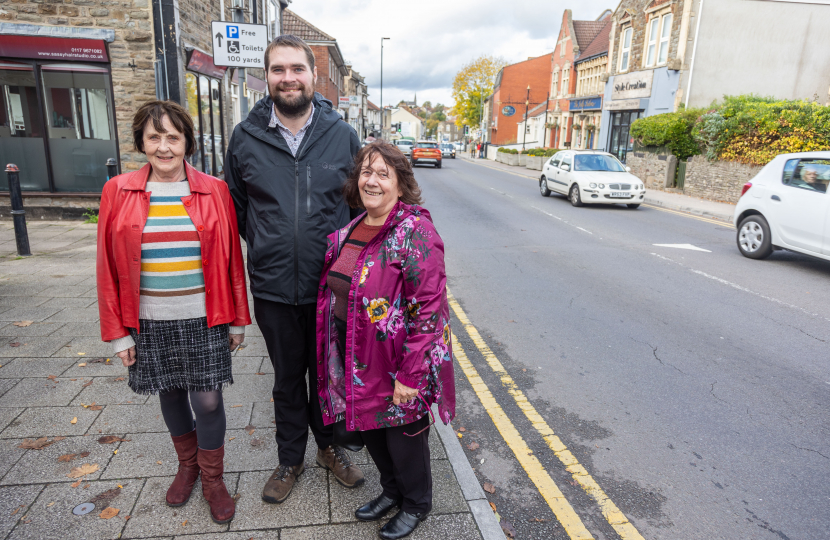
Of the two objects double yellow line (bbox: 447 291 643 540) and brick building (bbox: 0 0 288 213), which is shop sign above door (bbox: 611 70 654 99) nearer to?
brick building (bbox: 0 0 288 213)

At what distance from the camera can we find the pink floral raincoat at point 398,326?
224 centimetres

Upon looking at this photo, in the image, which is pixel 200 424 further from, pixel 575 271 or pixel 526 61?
pixel 526 61

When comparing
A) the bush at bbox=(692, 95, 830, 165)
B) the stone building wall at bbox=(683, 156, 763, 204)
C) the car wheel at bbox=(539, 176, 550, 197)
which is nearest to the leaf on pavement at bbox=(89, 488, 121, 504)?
the bush at bbox=(692, 95, 830, 165)

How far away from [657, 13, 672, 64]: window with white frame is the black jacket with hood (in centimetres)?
2501

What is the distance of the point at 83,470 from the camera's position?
2.94 metres

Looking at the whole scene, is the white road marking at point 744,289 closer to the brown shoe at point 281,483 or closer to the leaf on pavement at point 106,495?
the brown shoe at point 281,483

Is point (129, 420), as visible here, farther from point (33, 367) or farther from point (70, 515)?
point (33, 367)

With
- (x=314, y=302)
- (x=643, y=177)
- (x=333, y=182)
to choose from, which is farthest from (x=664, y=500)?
(x=643, y=177)

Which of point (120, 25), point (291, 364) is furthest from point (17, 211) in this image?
point (291, 364)

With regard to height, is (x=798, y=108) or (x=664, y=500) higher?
(x=798, y=108)

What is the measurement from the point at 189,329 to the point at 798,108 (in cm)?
1765

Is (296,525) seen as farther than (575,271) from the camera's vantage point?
No

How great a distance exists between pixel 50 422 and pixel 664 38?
26696 mm

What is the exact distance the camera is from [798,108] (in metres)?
15.0
